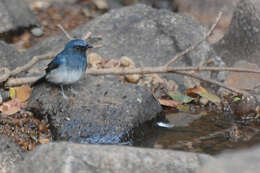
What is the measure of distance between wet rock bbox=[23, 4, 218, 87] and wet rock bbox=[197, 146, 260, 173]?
4.40 m

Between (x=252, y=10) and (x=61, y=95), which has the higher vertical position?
(x=252, y=10)

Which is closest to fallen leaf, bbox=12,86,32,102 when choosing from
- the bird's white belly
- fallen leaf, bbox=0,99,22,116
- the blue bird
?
fallen leaf, bbox=0,99,22,116

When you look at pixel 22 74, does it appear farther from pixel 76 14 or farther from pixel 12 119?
pixel 76 14

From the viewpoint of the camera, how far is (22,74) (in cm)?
723

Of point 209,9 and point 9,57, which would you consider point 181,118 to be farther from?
point 209,9

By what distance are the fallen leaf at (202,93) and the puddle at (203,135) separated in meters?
0.45

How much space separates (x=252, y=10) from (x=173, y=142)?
3171 millimetres

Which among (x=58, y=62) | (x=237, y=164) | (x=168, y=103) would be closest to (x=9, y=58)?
(x=58, y=62)

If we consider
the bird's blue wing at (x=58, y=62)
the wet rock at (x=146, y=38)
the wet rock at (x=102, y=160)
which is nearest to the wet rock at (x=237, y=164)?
the wet rock at (x=102, y=160)

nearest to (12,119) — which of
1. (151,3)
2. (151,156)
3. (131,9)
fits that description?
(151,156)

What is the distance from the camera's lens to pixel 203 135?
591 centimetres

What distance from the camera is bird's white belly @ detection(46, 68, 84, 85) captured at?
5.75 meters

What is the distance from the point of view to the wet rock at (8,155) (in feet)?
15.0

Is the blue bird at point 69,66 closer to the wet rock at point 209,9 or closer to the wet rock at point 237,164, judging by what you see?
the wet rock at point 237,164
